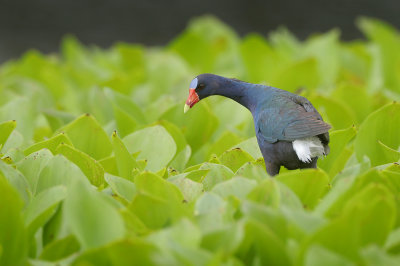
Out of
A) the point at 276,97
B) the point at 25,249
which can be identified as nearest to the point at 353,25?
the point at 276,97

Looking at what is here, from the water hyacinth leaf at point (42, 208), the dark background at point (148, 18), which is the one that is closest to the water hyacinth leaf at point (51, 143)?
the water hyacinth leaf at point (42, 208)

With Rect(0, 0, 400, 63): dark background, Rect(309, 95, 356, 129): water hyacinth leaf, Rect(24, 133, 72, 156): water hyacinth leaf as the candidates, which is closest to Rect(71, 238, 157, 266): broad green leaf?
Rect(24, 133, 72, 156): water hyacinth leaf

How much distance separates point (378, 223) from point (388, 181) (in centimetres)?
38

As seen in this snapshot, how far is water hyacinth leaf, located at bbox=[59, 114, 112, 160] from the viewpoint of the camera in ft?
8.26

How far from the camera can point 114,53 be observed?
5406mm

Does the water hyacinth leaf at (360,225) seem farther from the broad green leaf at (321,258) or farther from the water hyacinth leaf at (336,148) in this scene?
the water hyacinth leaf at (336,148)

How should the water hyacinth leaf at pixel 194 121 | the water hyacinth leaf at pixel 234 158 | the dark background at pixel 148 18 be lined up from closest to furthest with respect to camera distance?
the water hyacinth leaf at pixel 234 158 < the water hyacinth leaf at pixel 194 121 < the dark background at pixel 148 18

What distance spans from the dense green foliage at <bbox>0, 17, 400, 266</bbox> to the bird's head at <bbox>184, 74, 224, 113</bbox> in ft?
0.41

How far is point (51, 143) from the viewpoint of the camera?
92.4 inches

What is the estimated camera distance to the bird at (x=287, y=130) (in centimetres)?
239

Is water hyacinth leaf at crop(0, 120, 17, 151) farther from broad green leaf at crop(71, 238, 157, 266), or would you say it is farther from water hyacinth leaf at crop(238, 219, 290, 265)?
water hyacinth leaf at crop(238, 219, 290, 265)

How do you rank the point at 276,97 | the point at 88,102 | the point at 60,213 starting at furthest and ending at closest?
the point at 88,102 < the point at 276,97 < the point at 60,213

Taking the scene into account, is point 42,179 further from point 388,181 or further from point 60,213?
point 388,181

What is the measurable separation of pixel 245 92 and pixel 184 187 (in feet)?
2.61
